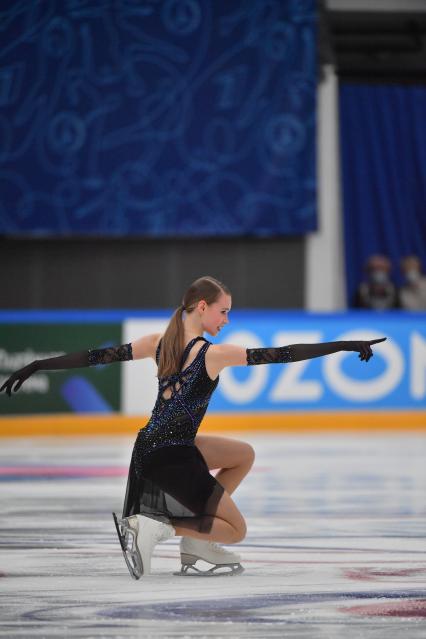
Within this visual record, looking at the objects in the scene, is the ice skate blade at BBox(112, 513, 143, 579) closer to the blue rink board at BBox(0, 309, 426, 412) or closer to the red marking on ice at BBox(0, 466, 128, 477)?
the red marking on ice at BBox(0, 466, 128, 477)

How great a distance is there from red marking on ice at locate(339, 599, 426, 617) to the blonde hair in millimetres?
930

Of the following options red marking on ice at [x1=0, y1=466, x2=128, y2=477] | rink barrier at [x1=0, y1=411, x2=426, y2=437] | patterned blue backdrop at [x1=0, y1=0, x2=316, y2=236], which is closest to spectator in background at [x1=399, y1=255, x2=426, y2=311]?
patterned blue backdrop at [x1=0, y1=0, x2=316, y2=236]

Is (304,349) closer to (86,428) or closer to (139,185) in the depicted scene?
(86,428)

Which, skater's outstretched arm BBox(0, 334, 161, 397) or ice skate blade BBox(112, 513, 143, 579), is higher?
skater's outstretched arm BBox(0, 334, 161, 397)

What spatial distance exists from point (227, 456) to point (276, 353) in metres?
0.43

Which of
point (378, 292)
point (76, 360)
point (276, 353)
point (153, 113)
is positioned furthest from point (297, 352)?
point (153, 113)

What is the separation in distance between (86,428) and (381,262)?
3497mm

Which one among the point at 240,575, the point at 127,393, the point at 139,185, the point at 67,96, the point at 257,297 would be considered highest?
the point at 67,96

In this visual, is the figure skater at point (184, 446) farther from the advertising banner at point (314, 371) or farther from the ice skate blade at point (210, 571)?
the advertising banner at point (314, 371)

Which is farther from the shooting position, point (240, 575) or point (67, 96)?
point (67, 96)

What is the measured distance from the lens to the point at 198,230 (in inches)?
465

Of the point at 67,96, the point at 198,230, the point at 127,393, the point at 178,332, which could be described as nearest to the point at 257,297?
the point at 198,230

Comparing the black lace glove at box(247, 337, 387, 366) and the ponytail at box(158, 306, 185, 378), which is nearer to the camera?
the black lace glove at box(247, 337, 387, 366)

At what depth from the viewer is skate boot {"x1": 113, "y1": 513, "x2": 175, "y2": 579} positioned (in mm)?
3277
